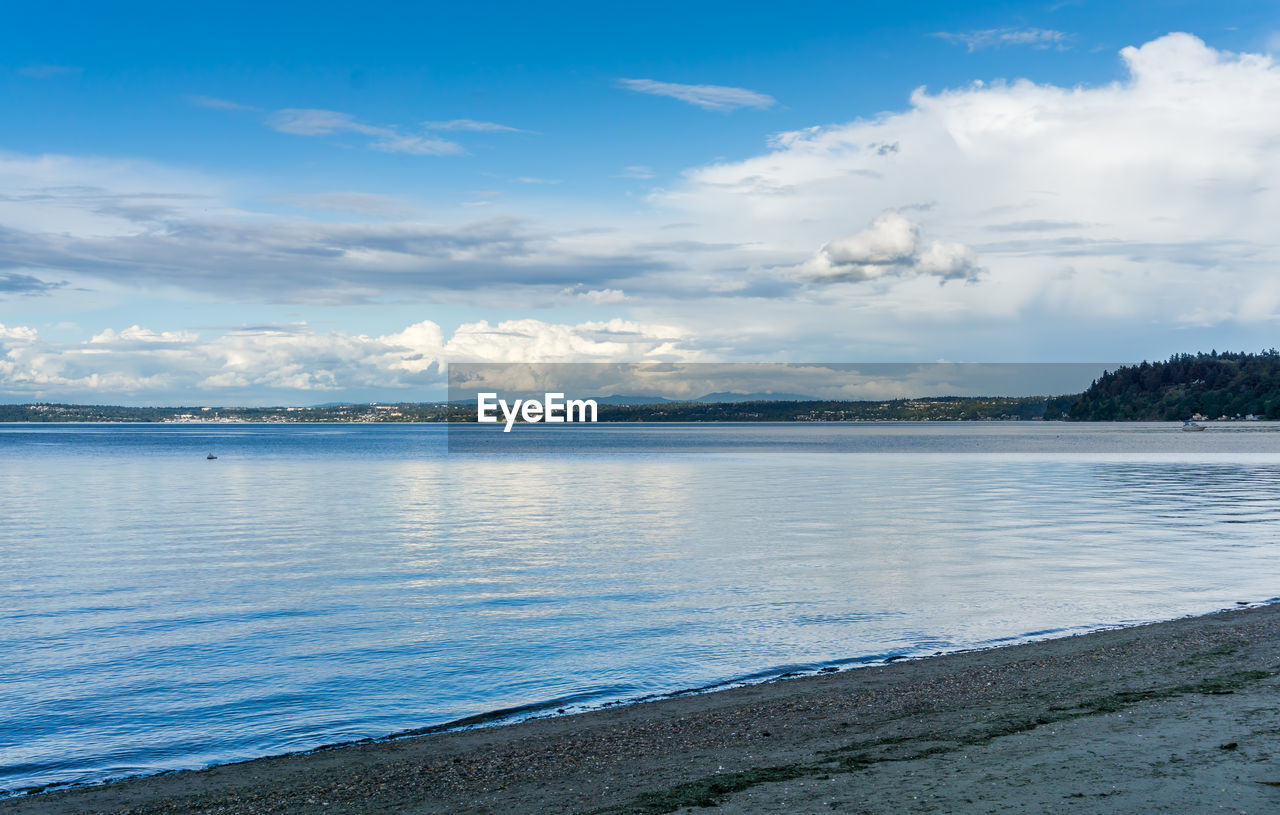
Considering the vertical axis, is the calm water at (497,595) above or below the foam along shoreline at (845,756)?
below

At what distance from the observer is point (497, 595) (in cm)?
2533

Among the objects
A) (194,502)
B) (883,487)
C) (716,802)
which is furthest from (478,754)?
(883,487)

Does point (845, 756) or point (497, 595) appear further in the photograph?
point (497, 595)

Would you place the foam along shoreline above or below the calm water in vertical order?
above

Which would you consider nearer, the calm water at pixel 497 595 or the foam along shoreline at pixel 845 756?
the foam along shoreline at pixel 845 756

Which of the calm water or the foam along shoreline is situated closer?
the foam along shoreline

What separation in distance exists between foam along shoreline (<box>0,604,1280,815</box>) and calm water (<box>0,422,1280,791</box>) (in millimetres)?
1735

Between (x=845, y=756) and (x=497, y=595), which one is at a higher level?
(x=845, y=756)

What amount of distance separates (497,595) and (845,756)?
15.8m

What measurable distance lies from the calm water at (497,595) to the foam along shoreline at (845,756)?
174 centimetres

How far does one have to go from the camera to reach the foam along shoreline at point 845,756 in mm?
9188

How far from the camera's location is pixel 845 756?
10828 millimetres

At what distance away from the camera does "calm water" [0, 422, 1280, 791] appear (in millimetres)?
15391

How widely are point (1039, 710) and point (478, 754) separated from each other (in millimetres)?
7527
